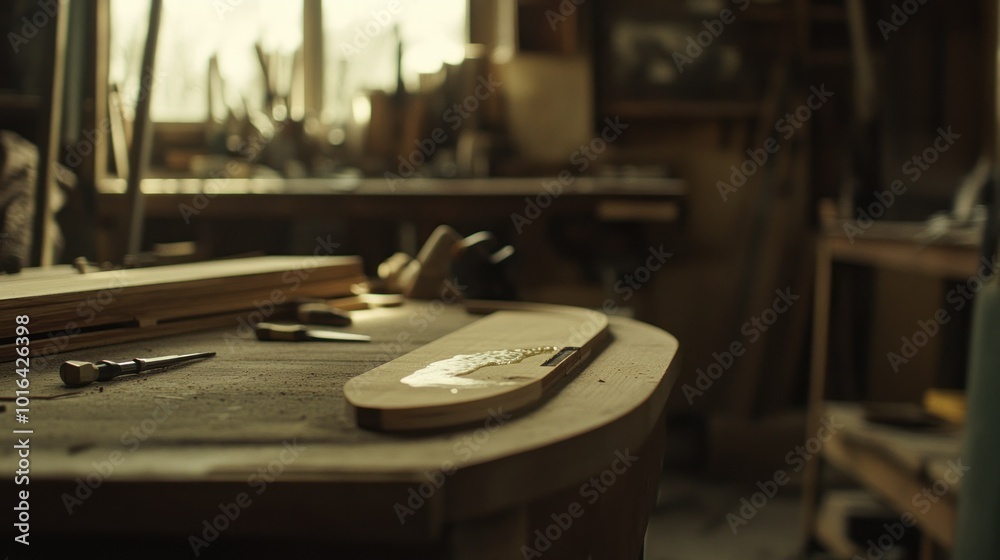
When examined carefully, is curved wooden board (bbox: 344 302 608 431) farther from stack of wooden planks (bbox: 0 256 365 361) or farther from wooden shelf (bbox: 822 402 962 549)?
wooden shelf (bbox: 822 402 962 549)

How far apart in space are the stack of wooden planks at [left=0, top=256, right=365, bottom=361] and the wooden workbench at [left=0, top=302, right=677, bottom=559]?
21 centimetres

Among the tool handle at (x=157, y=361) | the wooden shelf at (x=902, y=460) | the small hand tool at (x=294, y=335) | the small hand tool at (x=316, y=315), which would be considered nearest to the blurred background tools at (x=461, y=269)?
the small hand tool at (x=316, y=315)

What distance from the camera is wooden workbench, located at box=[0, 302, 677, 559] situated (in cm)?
52

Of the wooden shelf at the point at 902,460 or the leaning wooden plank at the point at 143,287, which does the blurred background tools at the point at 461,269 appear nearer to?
the leaning wooden plank at the point at 143,287

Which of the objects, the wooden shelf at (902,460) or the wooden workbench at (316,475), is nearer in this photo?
the wooden workbench at (316,475)

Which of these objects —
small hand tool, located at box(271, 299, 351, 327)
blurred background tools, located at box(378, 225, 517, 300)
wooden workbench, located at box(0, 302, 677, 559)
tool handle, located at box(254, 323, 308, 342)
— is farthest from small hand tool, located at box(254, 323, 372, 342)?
blurred background tools, located at box(378, 225, 517, 300)

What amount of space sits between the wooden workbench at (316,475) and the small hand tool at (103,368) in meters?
Answer: 0.02

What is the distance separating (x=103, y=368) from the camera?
799mm

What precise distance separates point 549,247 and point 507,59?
1381 mm

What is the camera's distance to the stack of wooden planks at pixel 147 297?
0.94 m

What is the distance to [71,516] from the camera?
537mm

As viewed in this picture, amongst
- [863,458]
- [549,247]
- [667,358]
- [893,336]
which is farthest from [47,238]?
[893,336]

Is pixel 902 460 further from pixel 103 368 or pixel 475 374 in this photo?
pixel 103 368

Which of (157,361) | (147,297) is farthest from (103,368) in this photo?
(147,297)
